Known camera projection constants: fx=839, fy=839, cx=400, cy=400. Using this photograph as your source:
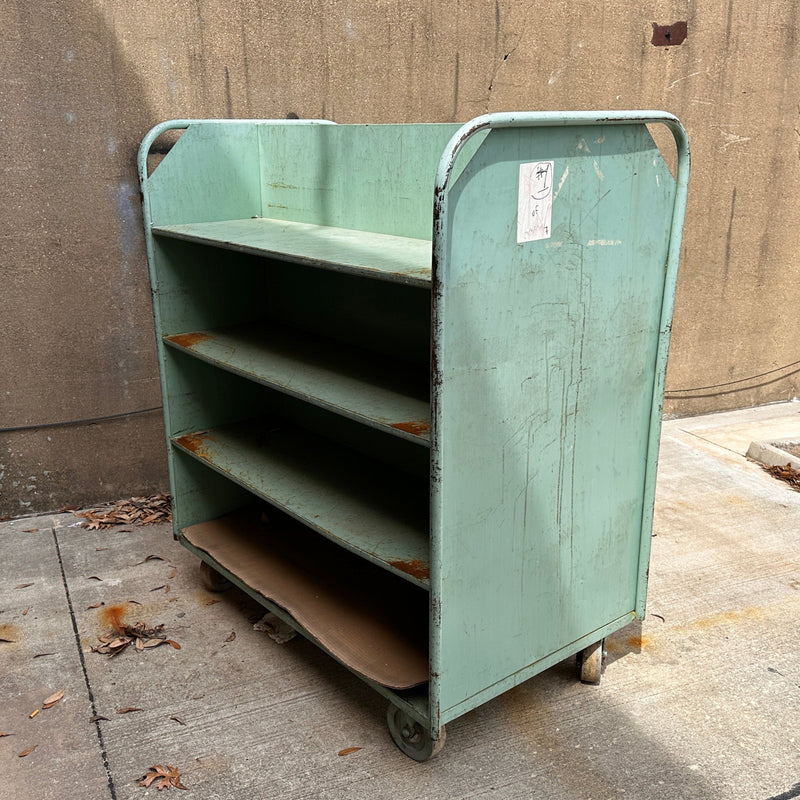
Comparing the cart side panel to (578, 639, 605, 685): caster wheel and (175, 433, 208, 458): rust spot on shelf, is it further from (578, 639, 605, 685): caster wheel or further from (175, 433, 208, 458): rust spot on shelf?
(175, 433, 208, 458): rust spot on shelf

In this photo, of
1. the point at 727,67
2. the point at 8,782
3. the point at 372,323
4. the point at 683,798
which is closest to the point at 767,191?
the point at 727,67

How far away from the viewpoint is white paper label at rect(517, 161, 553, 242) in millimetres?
2062

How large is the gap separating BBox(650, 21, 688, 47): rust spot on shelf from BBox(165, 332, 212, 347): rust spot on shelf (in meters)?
3.16

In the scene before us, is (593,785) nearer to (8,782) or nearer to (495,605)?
(495,605)

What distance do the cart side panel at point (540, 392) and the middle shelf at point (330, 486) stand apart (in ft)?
A: 0.83

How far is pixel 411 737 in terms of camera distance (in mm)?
2498

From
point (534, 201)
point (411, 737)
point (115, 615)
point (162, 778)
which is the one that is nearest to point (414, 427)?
point (534, 201)

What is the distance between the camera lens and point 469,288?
2.02 m

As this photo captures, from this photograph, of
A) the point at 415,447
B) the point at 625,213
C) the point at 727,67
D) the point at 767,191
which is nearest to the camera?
the point at 625,213

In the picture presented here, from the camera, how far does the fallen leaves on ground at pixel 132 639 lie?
3041 millimetres

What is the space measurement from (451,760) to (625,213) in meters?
1.67

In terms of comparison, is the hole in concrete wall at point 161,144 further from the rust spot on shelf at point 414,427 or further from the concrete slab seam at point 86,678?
the rust spot on shelf at point 414,427

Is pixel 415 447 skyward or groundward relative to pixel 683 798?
skyward

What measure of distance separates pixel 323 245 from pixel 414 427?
0.76 meters
